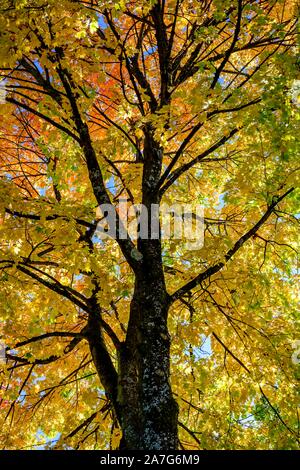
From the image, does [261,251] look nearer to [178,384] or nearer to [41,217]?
[178,384]

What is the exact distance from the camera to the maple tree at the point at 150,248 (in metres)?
4.34

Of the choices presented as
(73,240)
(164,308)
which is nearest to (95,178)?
(73,240)

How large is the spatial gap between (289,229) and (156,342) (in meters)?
3.71

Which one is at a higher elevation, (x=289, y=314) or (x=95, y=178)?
(x=95, y=178)

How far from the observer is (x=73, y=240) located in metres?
4.77
